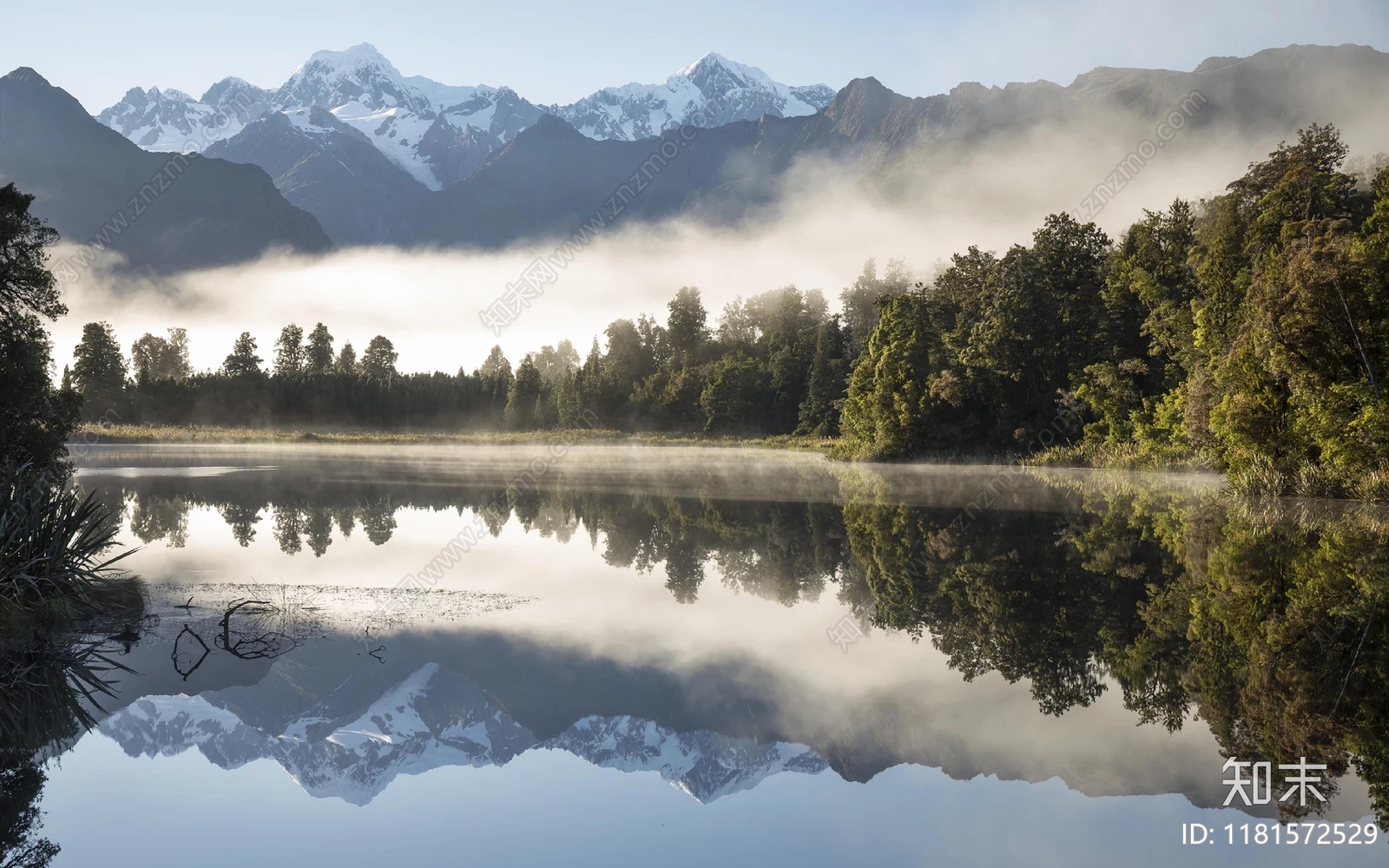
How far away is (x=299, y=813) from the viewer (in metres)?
7.61

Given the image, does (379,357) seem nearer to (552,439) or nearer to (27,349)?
(552,439)

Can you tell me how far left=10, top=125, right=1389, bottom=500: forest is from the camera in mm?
30844

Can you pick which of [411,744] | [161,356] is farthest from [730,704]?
[161,356]

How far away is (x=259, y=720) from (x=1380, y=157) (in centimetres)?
7260

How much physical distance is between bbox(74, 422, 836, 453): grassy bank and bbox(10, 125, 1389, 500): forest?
11.1ft

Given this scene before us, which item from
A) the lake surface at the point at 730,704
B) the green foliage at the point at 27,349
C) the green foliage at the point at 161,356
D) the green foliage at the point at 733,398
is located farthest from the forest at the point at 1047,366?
the green foliage at the point at 161,356

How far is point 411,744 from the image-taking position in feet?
30.3

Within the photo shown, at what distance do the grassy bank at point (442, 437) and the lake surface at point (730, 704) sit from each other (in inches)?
2556

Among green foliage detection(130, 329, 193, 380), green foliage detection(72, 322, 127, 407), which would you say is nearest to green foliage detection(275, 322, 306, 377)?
green foliage detection(130, 329, 193, 380)

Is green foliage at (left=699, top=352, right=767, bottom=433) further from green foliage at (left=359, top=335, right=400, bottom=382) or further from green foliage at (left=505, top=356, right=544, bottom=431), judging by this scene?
green foliage at (left=359, top=335, right=400, bottom=382)

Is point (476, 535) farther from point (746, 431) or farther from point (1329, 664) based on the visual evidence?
point (746, 431)

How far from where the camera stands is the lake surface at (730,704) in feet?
23.5

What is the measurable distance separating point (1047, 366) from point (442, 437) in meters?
74.9

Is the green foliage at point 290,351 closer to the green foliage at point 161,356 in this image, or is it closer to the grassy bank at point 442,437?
the green foliage at point 161,356
